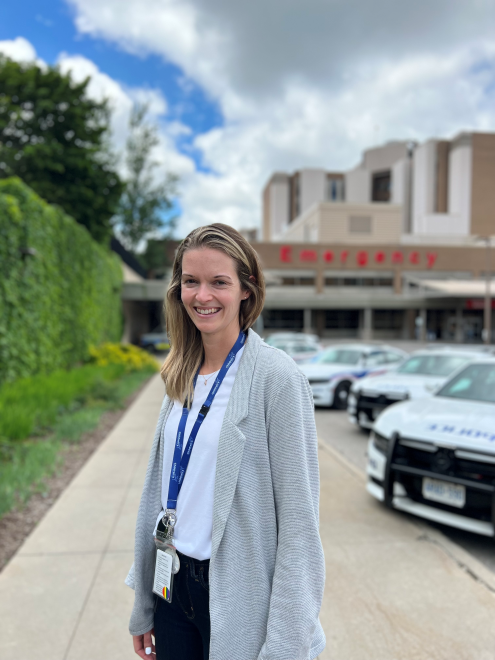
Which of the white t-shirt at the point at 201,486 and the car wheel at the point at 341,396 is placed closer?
the white t-shirt at the point at 201,486

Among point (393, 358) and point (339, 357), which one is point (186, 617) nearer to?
point (339, 357)

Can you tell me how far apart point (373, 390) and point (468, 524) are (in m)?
4.48

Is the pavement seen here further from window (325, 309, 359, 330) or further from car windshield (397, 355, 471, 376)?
window (325, 309, 359, 330)

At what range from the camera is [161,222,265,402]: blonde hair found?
156 cm

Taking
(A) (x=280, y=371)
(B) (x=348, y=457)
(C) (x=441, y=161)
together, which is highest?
(C) (x=441, y=161)

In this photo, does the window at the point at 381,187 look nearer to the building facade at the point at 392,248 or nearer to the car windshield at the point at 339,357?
the building facade at the point at 392,248

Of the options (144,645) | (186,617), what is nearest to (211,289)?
(186,617)

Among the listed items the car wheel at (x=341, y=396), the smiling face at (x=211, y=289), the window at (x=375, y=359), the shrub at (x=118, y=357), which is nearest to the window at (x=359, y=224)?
the shrub at (x=118, y=357)

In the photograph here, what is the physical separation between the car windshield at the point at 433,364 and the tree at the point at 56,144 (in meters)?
16.1

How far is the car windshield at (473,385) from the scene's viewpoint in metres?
5.28

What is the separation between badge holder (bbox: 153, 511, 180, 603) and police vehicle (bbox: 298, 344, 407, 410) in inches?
356

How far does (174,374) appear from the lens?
5.62 ft

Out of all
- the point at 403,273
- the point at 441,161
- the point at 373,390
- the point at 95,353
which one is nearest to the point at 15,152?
the point at 95,353

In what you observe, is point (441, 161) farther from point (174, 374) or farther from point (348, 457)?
point (174, 374)
